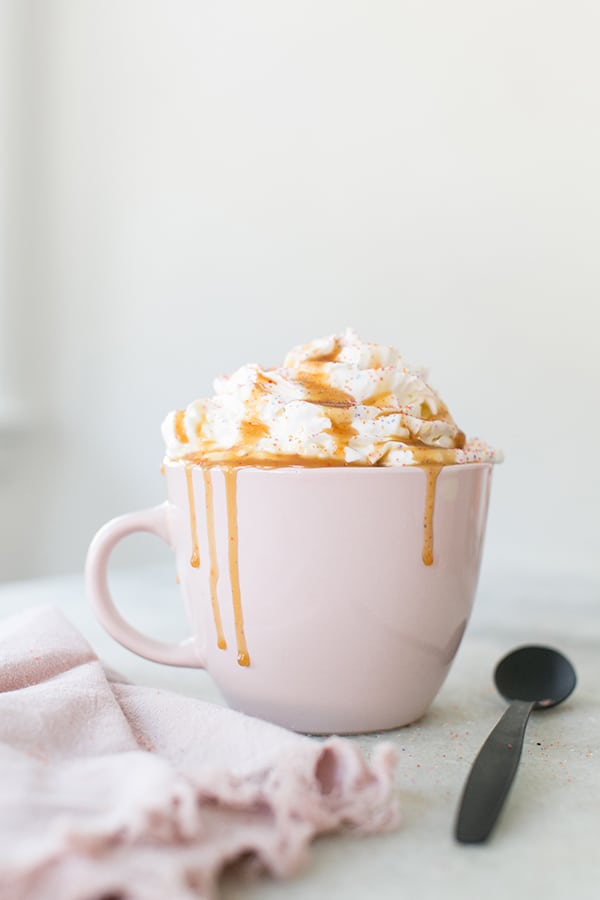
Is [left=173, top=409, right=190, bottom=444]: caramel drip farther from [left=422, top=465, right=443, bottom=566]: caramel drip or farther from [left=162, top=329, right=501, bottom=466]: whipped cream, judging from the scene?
[left=422, top=465, right=443, bottom=566]: caramel drip

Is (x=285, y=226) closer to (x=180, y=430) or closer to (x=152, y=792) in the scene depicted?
(x=180, y=430)

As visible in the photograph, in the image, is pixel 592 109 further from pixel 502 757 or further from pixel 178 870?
pixel 178 870

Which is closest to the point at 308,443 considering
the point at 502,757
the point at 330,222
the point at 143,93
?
the point at 502,757

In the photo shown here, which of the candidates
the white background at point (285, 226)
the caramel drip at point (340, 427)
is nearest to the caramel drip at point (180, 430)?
the caramel drip at point (340, 427)

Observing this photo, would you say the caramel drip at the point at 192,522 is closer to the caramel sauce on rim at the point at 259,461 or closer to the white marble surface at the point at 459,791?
the caramel sauce on rim at the point at 259,461

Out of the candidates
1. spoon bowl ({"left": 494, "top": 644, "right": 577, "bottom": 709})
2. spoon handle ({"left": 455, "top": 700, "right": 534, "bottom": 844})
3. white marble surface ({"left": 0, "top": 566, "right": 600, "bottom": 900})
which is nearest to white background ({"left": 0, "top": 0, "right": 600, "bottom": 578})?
white marble surface ({"left": 0, "top": 566, "right": 600, "bottom": 900})
